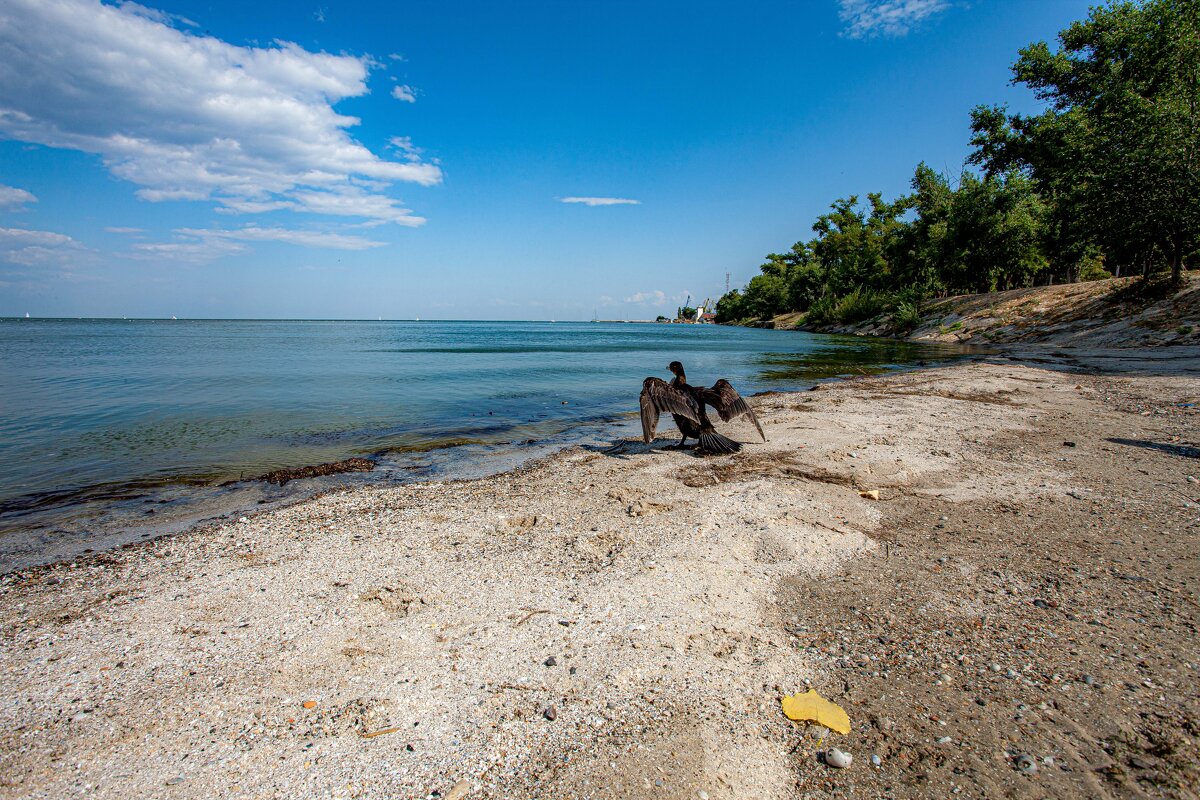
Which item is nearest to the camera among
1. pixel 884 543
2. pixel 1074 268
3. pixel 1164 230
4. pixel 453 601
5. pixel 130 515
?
pixel 453 601

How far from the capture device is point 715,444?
7504 mm

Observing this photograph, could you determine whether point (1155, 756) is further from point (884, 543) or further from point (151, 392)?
point (151, 392)

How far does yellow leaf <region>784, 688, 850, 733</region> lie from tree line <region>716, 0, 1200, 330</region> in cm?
2617

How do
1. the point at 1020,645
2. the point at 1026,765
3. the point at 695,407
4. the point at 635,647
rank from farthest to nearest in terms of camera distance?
the point at 695,407 → the point at 635,647 → the point at 1020,645 → the point at 1026,765

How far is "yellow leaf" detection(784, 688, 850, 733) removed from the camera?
2436mm

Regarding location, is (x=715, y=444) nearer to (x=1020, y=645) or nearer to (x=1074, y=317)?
(x=1020, y=645)

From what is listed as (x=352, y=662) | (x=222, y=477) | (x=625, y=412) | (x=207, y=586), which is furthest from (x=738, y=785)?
(x=625, y=412)

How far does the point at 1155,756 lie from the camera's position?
214cm

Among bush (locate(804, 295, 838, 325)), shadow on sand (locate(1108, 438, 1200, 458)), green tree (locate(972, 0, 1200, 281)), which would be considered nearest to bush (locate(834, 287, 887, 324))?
bush (locate(804, 295, 838, 325))

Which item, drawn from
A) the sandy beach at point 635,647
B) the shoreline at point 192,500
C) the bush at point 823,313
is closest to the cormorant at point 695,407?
the sandy beach at point 635,647

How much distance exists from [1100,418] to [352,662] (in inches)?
444

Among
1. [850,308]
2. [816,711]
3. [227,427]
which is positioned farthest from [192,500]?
[850,308]

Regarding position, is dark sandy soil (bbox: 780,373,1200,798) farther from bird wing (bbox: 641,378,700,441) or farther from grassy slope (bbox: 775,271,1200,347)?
grassy slope (bbox: 775,271,1200,347)

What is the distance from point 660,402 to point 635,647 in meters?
4.67
